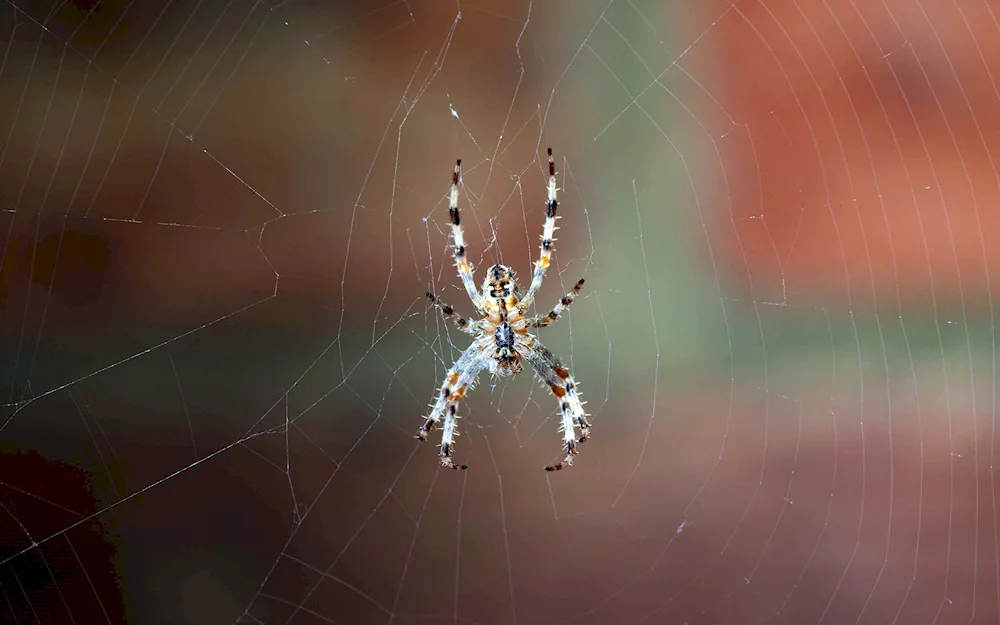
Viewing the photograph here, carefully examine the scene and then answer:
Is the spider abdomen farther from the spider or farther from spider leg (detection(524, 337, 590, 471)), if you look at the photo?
spider leg (detection(524, 337, 590, 471))

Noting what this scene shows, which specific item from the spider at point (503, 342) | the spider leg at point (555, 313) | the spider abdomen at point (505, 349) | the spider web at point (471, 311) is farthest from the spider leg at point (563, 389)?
the spider web at point (471, 311)

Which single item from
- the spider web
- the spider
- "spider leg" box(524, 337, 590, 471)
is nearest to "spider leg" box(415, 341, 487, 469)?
the spider

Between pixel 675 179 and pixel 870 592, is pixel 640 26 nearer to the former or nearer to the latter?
pixel 675 179

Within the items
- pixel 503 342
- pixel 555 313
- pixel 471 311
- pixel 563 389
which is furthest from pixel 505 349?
pixel 471 311

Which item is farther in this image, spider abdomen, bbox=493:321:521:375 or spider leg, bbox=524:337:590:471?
spider leg, bbox=524:337:590:471

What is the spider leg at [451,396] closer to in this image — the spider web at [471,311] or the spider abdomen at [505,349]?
the spider abdomen at [505,349]

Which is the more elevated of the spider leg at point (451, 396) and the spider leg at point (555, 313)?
the spider leg at point (555, 313)
